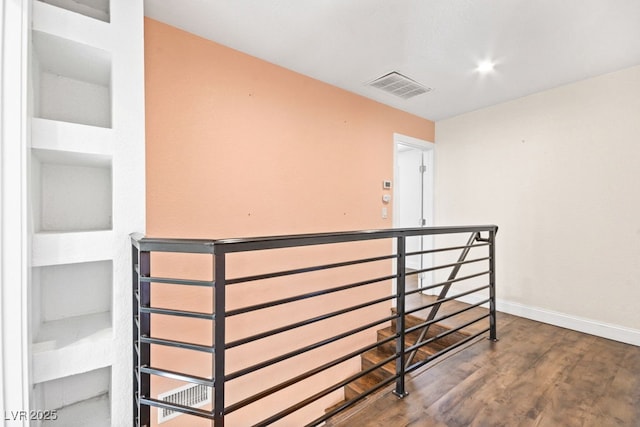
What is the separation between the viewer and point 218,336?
1009 millimetres

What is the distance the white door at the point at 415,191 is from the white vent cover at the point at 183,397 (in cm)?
258

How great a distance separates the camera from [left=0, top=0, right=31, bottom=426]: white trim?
42.3 inches

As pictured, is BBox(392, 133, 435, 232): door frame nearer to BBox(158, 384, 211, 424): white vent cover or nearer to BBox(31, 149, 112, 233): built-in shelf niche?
BBox(158, 384, 211, 424): white vent cover

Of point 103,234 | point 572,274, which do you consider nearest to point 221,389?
point 103,234

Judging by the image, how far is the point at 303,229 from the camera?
2658mm

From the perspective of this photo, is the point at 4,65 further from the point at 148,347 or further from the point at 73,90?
the point at 148,347

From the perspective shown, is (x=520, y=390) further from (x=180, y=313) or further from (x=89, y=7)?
(x=89, y=7)

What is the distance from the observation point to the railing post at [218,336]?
1003 mm

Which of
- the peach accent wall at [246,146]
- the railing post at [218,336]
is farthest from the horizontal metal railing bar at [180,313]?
the peach accent wall at [246,146]

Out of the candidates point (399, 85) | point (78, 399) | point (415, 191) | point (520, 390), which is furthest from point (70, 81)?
point (415, 191)

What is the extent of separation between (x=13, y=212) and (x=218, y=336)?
952mm

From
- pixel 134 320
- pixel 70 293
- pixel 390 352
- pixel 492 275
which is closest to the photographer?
pixel 134 320

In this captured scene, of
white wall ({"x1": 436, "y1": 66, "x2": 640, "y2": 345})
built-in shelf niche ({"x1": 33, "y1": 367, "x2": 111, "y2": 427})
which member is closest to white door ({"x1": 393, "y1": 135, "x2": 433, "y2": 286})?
white wall ({"x1": 436, "y1": 66, "x2": 640, "y2": 345})

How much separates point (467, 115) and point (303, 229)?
2692mm
